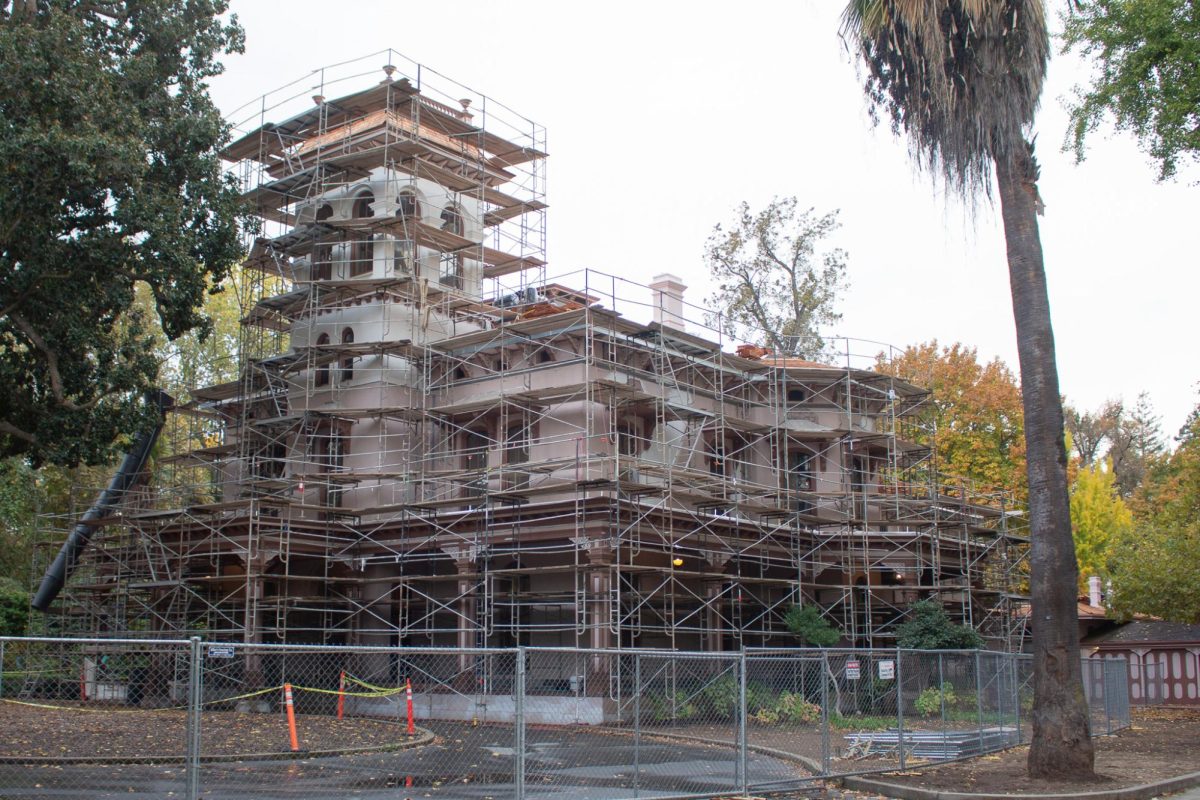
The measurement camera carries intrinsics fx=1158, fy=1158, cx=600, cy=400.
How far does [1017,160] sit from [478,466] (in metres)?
18.7

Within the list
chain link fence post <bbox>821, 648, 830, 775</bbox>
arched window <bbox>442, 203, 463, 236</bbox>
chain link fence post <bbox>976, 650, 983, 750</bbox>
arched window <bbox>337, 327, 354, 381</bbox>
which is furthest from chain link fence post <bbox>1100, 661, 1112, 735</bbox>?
arched window <bbox>442, 203, 463, 236</bbox>

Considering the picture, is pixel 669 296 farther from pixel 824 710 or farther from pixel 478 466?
pixel 824 710

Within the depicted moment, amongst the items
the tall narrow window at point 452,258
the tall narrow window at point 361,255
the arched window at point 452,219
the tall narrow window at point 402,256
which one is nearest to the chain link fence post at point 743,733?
the tall narrow window at point 402,256

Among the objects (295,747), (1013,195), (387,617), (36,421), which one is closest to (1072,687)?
(1013,195)

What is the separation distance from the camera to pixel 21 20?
26125mm

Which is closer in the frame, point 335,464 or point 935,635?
point 935,635

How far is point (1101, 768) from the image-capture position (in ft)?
60.8

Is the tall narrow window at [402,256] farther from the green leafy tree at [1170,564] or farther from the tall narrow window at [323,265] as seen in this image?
the green leafy tree at [1170,564]

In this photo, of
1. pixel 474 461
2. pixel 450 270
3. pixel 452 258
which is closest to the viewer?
pixel 474 461

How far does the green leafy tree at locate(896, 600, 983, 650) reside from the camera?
30219 millimetres

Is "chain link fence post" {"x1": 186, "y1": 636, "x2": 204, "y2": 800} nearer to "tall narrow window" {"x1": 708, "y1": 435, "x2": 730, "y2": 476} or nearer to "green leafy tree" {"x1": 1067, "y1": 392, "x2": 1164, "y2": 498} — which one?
"tall narrow window" {"x1": 708, "y1": 435, "x2": 730, "y2": 476}

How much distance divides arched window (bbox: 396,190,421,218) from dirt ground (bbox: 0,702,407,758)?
15959 mm

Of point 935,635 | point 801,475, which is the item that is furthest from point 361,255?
point 935,635

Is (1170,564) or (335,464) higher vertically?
(335,464)
